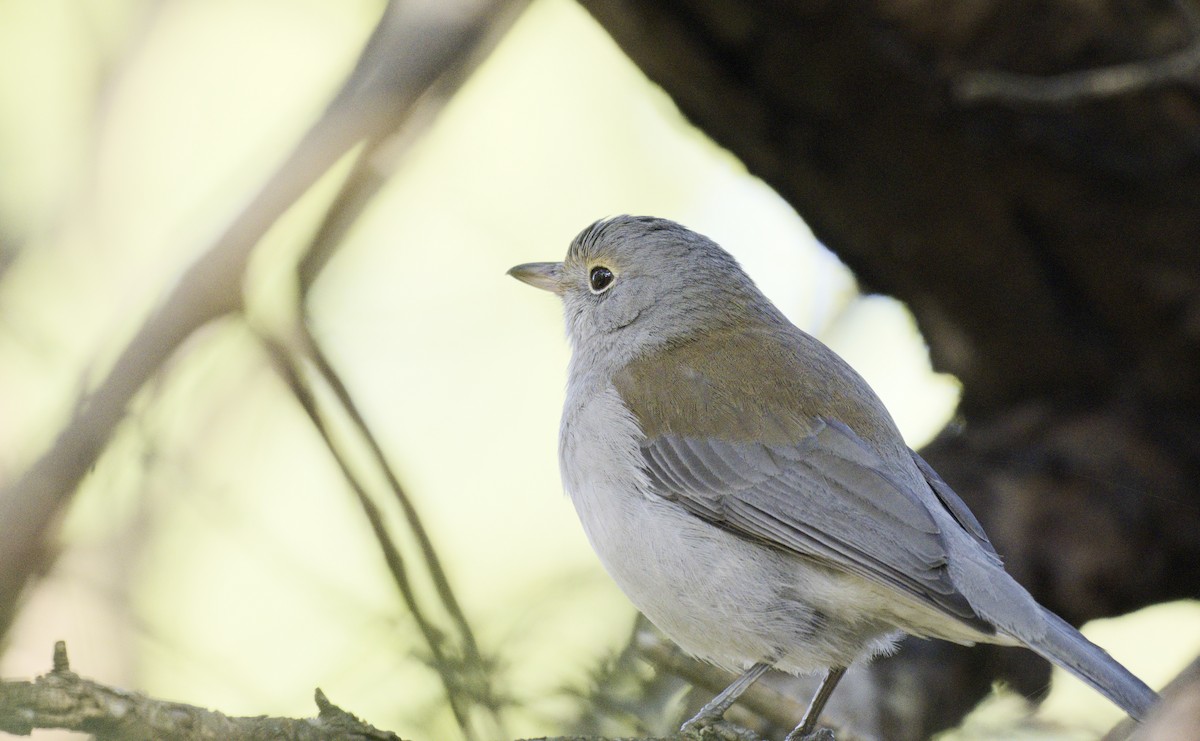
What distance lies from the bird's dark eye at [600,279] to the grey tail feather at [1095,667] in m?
2.38

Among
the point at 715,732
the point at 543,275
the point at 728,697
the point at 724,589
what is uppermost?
the point at 543,275

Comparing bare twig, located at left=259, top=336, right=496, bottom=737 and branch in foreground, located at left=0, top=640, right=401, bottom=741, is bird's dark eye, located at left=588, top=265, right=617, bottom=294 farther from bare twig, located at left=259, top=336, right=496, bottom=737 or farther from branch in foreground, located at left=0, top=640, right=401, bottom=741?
branch in foreground, located at left=0, top=640, right=401, bottom=741

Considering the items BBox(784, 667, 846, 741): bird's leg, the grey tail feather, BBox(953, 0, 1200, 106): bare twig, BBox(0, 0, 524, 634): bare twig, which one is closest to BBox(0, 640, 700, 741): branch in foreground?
BBox(0, 0, 524, 634): bare twig

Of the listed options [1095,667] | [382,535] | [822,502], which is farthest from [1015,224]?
[382,535]

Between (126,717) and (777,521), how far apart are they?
1959 mm

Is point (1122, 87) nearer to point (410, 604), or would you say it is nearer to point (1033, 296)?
point (1033, 296)

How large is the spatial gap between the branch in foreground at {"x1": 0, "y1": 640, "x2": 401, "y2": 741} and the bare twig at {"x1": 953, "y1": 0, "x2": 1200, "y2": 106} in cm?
309

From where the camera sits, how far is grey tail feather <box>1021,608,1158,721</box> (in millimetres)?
2871

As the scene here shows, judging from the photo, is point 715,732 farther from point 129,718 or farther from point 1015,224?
point 1015,224

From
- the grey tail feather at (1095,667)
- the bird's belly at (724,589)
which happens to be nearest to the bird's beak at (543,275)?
the bird's belly at (724,589)

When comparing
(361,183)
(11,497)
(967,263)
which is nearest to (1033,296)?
(967,263)

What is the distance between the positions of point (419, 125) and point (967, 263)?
8.32 feet

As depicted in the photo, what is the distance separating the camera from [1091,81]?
159 inches

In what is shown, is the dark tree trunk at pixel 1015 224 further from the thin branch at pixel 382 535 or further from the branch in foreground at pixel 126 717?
the branch in foreground at pixel 126 717
